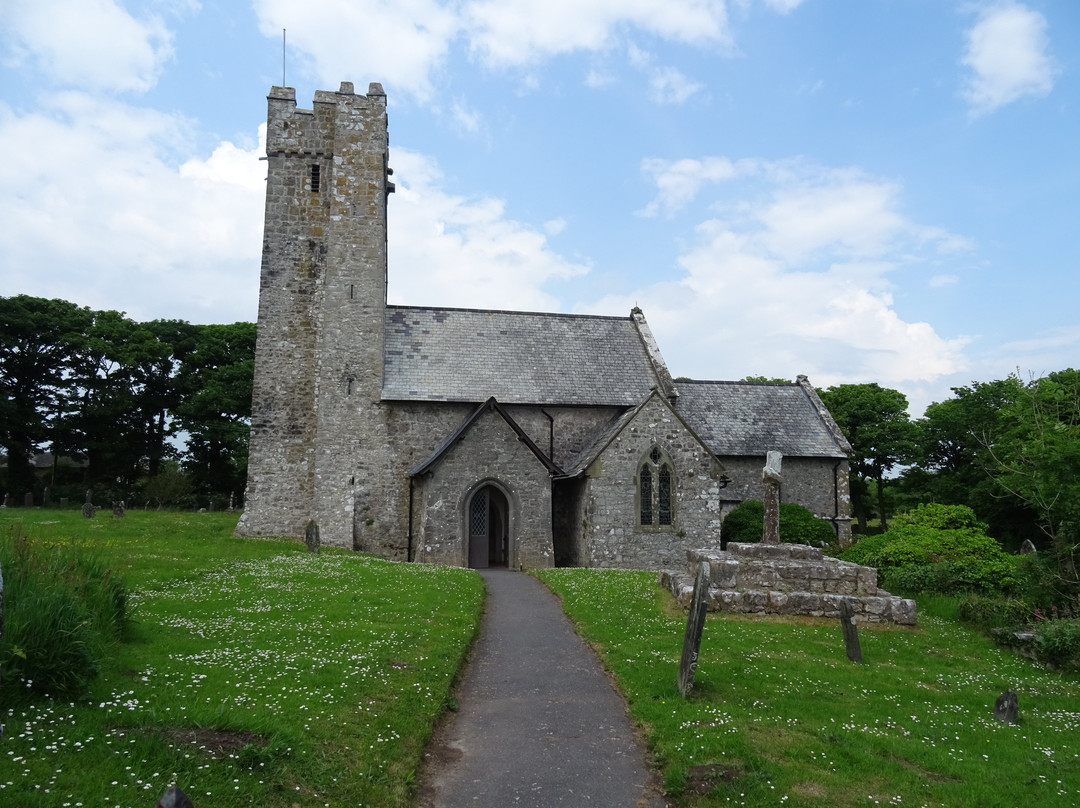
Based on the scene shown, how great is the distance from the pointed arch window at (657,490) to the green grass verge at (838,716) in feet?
37.2

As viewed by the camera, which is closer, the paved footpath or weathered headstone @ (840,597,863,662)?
the paved footpath

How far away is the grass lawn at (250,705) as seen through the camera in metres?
5.45

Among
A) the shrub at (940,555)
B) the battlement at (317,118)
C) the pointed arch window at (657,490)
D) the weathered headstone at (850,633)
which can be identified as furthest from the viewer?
the battlement at (317,118)

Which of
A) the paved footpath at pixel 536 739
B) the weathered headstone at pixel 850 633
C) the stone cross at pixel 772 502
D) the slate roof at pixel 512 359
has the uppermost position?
the slate roof at pixel 512 359

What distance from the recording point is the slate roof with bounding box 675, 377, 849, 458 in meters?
30.9

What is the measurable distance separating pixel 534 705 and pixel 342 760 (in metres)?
3.20

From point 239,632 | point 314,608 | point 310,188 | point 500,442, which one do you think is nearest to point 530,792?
point 239,632

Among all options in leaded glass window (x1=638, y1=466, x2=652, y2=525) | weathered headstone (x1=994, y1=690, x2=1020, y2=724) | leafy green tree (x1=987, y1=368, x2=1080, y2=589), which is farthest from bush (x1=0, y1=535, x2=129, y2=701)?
leaded glass window (x1=638, y1=466, x2=652, y2=525)

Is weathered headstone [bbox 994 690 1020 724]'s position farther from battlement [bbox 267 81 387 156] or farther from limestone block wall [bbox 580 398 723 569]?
battlement [bbox 267 81 387 156]

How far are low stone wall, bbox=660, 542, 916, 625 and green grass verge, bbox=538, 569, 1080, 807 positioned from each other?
465 millimetres

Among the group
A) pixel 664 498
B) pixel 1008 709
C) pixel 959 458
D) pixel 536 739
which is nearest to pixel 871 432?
pixel 959 458

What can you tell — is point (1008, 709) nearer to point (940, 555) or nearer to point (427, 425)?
point (940, 555)

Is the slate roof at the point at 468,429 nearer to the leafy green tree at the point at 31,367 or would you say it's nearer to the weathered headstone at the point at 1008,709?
the weathered headstone at the point at 1008,709

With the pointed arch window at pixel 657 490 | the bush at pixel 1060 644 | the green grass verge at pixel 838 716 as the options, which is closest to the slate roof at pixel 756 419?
the pointed arch window at pixel 657 490
